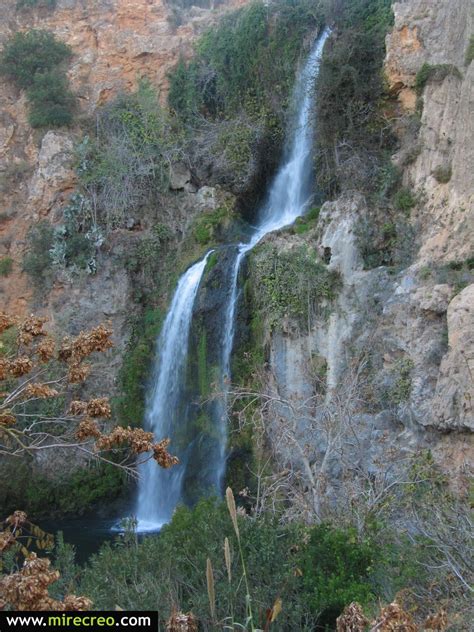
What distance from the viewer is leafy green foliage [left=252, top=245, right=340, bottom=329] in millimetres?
13859

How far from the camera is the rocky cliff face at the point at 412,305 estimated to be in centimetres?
1032

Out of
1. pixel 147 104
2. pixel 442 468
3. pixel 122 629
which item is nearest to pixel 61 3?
pixel 147 104

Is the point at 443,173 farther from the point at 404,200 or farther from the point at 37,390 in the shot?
the point at 37,390

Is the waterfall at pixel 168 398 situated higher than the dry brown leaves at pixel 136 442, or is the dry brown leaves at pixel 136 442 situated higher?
the dry brown leaves at pixel 136 442

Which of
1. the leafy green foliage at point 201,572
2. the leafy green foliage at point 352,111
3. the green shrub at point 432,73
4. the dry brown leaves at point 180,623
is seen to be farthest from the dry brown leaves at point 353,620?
the green shrub at point 432,73

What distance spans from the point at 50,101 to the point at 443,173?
47.3ft

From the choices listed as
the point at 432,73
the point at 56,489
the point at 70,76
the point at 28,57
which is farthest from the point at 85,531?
the point at 28,57

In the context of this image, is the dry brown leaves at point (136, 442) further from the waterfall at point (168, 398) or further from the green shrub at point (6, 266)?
the green shrub at point (6, 266)

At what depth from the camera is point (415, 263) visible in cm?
1257

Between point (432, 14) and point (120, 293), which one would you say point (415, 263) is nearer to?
point (432, 14)

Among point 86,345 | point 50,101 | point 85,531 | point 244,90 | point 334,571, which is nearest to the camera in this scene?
point 86,345

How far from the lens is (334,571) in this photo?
6.66 m

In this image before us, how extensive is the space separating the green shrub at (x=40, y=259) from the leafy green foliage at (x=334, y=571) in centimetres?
1450

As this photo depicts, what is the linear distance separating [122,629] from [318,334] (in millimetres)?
10259
